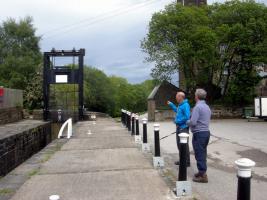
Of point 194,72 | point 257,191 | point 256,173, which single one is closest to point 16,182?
point 257,191

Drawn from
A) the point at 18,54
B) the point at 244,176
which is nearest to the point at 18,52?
the point at 18,54

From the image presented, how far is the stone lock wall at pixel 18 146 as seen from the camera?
9.99 m

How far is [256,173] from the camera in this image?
29.5ft

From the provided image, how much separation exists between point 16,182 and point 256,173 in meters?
4.83

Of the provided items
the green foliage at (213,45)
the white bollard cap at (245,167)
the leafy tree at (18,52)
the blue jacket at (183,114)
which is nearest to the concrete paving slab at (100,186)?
the blue jacket at (183,114)

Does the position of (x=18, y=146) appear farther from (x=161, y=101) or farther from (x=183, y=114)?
(x=161, y=101)

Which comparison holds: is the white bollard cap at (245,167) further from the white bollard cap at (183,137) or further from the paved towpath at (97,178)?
the paved towpath at (97,178)

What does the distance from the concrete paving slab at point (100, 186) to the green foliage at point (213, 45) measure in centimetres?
2465

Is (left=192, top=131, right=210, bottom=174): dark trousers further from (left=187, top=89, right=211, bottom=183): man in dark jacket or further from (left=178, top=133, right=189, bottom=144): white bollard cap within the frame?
(left=178, top=133, right=189, bottom=144): white bollard cap

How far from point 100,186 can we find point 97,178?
743 mm

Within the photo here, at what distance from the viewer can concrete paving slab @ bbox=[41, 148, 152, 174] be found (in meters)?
9.09

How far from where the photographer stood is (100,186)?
723 centimetres

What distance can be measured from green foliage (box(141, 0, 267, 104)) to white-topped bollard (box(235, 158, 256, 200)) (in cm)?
2804

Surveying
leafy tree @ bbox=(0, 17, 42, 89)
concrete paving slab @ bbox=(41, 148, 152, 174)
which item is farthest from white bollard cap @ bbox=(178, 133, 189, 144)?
leafy tree @ bbox=(0, 17, 42, 89)
